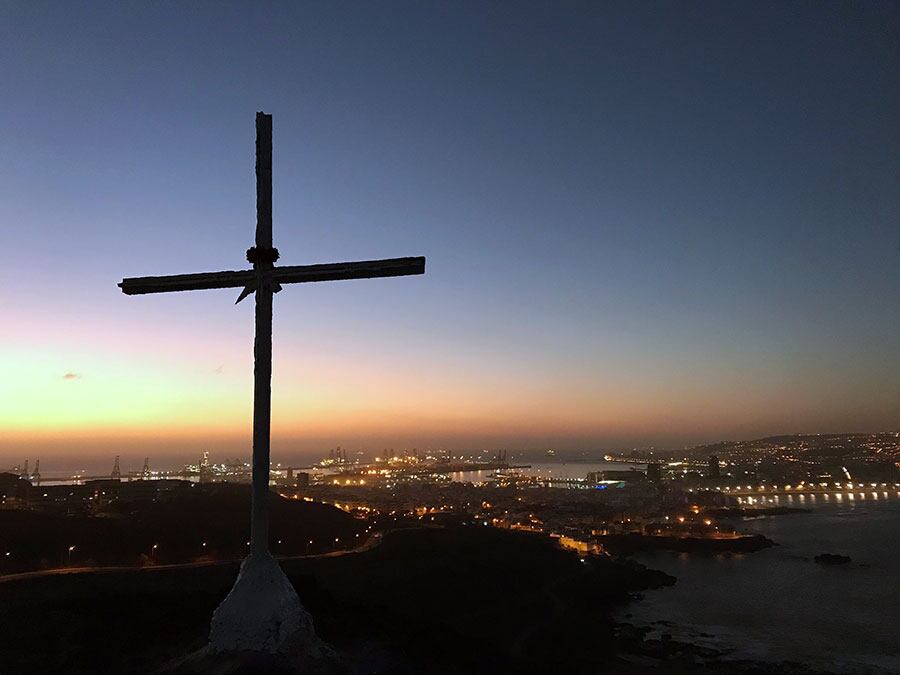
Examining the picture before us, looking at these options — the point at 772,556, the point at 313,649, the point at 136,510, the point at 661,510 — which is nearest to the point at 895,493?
the point at 661,510

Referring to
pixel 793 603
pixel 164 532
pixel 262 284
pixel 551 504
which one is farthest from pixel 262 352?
pixel 551 504

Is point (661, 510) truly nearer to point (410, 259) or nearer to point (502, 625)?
point (502, 625)

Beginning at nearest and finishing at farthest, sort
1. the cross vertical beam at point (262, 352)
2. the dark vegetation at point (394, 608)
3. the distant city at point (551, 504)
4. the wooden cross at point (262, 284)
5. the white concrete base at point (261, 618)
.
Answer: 1. the white concrete base at point (261, 618)
2. the wooden cross at point (262, 284)
3. the cross vertical beam at point (262, 352)
4. the dark vegetation at point (394, 608)
5. the distant city at point (551, 504)

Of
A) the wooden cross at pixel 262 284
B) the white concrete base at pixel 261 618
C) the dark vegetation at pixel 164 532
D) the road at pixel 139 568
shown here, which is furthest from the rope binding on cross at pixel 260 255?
→ the dark vegetation at pixel 164 532

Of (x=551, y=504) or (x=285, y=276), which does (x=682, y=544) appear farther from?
(x=285, y=276)

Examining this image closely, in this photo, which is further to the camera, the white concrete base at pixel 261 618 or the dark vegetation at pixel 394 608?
the dark vegetation at pixel 394 608

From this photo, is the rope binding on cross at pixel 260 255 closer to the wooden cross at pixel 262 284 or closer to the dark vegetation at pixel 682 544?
the wooden cross at pixel 262 284

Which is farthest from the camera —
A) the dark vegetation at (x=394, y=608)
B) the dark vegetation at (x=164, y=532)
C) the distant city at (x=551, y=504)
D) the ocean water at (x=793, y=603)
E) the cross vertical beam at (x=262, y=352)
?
the distant city at (x=551, y=504)
